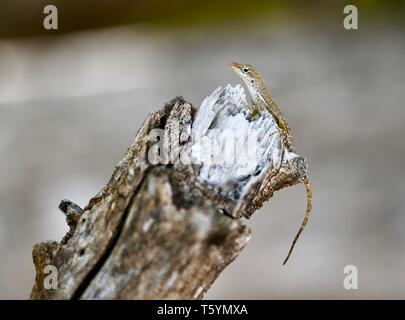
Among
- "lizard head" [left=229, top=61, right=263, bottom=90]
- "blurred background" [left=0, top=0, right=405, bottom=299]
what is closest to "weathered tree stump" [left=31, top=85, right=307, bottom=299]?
"lizard head" [left=229, top=61, right=263, bottom=90]

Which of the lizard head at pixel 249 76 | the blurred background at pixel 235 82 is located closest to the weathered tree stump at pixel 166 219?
the lizard head at pixel 249 76

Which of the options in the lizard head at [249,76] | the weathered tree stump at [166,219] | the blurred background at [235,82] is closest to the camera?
the weathered tree stump at [166,219]

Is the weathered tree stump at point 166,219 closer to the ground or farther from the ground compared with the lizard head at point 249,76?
closer to the ground

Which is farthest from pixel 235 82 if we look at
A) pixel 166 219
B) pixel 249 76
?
pixel 166 219

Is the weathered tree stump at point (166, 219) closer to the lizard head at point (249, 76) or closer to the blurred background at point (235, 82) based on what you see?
the lizard head at point (249, 76)
